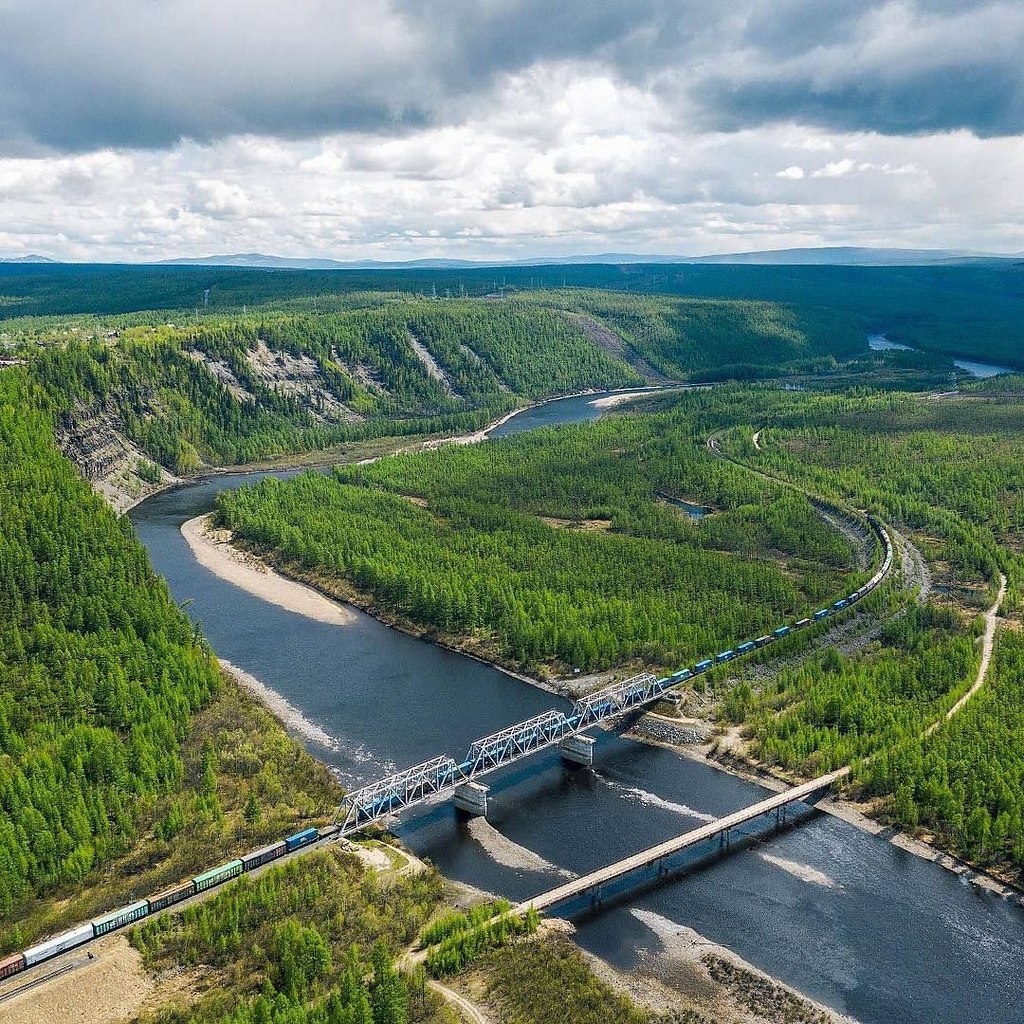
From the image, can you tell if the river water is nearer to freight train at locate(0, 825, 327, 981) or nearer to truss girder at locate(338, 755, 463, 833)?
truss girder at locate(338, 755, 463, 833)

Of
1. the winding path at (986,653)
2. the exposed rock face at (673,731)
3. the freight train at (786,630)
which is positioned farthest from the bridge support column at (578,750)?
the winding path at (986,653)

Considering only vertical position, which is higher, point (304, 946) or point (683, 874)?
point (304, 946)

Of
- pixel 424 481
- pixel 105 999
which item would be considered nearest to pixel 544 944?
pixel 105 999

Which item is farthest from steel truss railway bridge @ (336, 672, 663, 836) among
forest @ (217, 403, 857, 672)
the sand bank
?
the sand bank

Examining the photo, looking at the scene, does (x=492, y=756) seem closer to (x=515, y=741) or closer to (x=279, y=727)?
(x=515, y=741)

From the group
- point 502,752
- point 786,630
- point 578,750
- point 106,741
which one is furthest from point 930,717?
point 106,741

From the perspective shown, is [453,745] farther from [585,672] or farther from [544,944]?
[544,944]

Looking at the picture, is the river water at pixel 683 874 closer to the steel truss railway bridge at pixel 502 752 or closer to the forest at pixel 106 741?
the steel truss railway bridge at pixel 502 752
